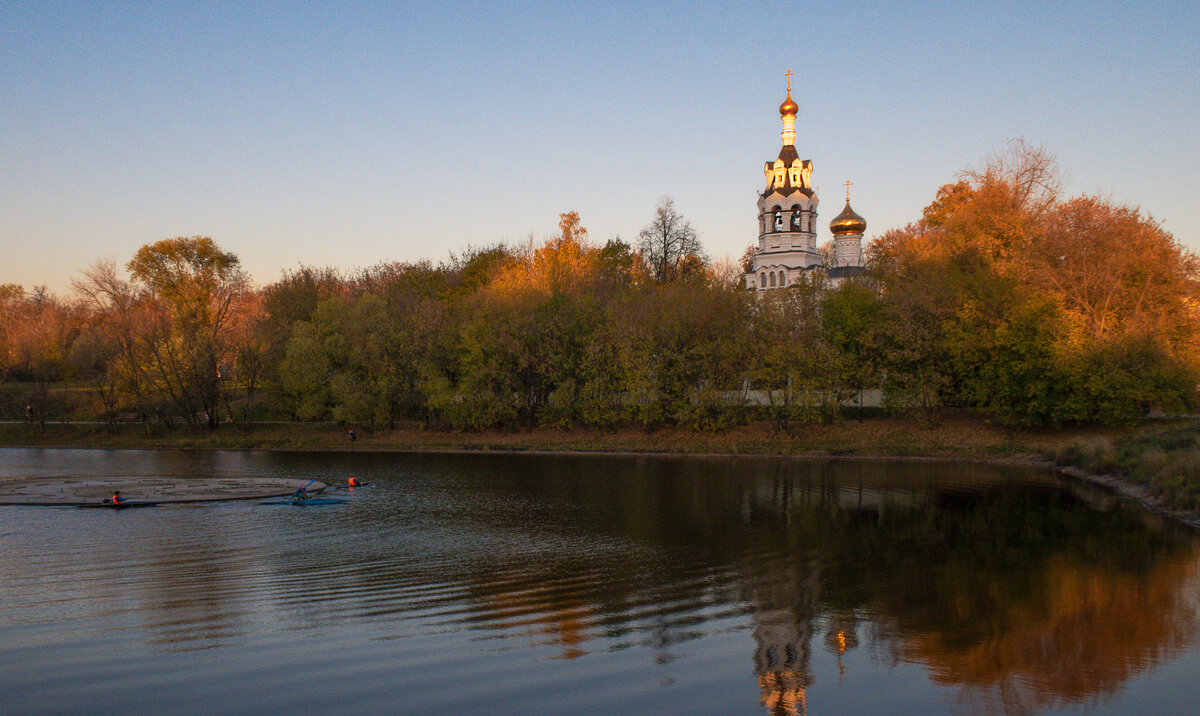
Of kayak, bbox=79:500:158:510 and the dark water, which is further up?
kayak, bbox=79:500:158:510

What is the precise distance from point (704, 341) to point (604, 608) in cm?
2911

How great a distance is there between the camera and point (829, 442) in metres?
37.4

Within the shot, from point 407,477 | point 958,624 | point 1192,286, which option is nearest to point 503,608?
point 958,624

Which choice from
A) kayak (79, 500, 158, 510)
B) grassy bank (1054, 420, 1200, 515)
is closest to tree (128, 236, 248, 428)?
kayak (79, 500, 158, 510)

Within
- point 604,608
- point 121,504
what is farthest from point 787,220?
point 604,608

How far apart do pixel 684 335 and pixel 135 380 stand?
31289 millimetres

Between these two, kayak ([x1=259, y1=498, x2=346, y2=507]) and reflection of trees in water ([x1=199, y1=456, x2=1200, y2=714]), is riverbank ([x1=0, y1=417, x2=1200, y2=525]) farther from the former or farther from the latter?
kayak ([x1=259, y1=498, x2=346, y2=507])

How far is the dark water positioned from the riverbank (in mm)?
2969

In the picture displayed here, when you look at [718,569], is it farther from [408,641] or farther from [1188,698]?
[1188,698]

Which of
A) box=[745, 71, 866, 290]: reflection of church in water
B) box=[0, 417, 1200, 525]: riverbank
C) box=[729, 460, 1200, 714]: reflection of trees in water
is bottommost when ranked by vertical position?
box=[729, 460, 1200, 714]: reflection of trees in water

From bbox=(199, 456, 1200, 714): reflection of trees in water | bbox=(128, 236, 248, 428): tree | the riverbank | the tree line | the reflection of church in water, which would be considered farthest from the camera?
the reflection of church in water

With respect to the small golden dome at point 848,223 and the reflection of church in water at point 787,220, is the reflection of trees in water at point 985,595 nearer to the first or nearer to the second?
the reflection of church in water at point 787,220

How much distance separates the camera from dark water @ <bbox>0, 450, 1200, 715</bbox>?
902 centimetres

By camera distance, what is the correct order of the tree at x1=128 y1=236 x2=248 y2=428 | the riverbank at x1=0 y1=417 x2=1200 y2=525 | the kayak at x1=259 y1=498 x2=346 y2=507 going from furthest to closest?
the tree at x1=128 y1=236 x2=248 y2=428 → the riverbank at x1=0 y1=417 x2=1200 y2=525 → the kayak at x1=259 y1=498 x2=346 y2=507
